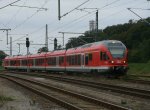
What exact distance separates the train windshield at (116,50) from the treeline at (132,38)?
41074 mm

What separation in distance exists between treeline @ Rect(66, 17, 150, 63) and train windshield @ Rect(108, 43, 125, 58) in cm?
4107

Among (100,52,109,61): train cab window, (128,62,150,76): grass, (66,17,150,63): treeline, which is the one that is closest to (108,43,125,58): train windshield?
(100,52,109,61): train cab window

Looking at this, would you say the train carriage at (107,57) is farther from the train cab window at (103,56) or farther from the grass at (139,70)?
the grass at (139,70)

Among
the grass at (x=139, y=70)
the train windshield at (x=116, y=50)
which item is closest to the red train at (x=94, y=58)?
the train windshield at (x=116, y=50)

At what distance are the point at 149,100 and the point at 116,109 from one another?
4137 mm

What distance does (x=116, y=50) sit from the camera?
120ft

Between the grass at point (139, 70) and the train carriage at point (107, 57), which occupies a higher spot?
the train carriage at point (107, 57)

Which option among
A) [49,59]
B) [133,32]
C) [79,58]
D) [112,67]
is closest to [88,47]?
[79,58]

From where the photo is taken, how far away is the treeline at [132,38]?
84438mm

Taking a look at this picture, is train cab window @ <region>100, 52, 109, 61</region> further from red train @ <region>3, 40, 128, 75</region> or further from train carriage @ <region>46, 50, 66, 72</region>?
train carriage @ <region>46, 50, 66, 72</region>

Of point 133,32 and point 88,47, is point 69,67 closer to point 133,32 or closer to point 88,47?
point 88,47

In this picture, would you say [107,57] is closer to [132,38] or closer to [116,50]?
[116,50]

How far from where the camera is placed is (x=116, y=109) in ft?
47.8

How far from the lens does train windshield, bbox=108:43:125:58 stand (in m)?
36.4
